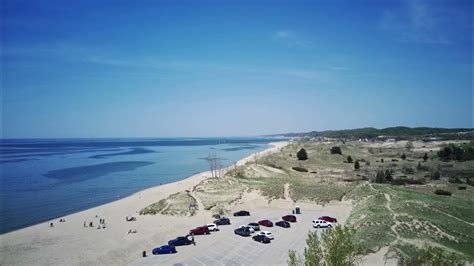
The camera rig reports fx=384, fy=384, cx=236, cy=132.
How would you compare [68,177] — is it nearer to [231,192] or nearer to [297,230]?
[231,192]

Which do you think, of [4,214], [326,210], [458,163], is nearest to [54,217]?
[4,214]

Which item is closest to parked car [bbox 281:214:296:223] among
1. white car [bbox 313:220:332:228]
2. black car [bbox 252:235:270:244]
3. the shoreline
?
white car [bbox 313:220:332:228]

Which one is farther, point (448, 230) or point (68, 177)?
point (68, 177)

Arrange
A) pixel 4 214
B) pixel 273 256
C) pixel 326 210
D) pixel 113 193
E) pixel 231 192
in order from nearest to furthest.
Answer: pixel 273 256 < pixel 326 210 < pixel 4 214 < pixel 231 192 < pixel 113 193

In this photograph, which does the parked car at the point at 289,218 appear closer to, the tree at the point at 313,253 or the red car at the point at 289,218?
the red car at the point at 289,218

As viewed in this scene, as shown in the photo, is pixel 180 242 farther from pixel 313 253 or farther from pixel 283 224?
pixel 313 253
